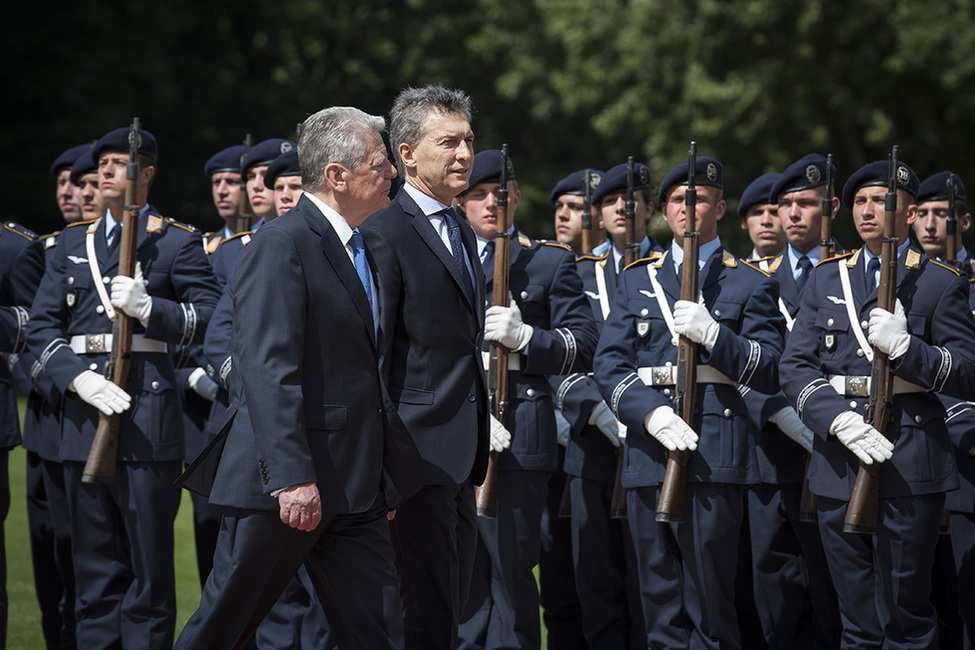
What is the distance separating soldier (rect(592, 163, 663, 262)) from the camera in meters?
7.97

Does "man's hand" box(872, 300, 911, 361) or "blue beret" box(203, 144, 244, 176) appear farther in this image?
"blue beret" box(203, 144, 244, 176)

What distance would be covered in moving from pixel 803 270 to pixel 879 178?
1408mm

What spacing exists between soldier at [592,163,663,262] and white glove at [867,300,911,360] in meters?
2.06

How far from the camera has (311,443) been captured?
4.46 meters

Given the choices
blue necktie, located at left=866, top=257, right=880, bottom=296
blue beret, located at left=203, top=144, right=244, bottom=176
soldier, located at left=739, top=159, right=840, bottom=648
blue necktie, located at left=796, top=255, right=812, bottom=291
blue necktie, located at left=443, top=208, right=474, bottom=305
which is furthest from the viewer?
blue beret, located at left=203, top=144, right=244, bottom=176

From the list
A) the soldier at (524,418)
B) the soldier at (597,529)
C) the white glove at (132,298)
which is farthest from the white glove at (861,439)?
the white glove at (132,298)

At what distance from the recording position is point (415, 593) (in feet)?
16.1

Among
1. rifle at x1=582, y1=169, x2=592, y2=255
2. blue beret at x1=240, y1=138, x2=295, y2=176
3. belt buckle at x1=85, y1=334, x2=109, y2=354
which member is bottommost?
belt buckle at x1=85, y1=334, x2=109, y2=354

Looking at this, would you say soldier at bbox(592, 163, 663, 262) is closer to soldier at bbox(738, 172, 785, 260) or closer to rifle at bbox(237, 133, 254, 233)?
soldier at bbox(738, 172, 785, 260)

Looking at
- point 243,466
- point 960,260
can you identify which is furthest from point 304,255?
point 960,260

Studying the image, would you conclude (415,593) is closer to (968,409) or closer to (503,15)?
(968,409)

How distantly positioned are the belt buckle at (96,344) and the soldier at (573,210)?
3.21 metres

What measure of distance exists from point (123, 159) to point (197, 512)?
2073mm

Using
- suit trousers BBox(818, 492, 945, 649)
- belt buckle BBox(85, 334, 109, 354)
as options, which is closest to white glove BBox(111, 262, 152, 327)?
belt buckle BBox(85, 334, 109, 354)
